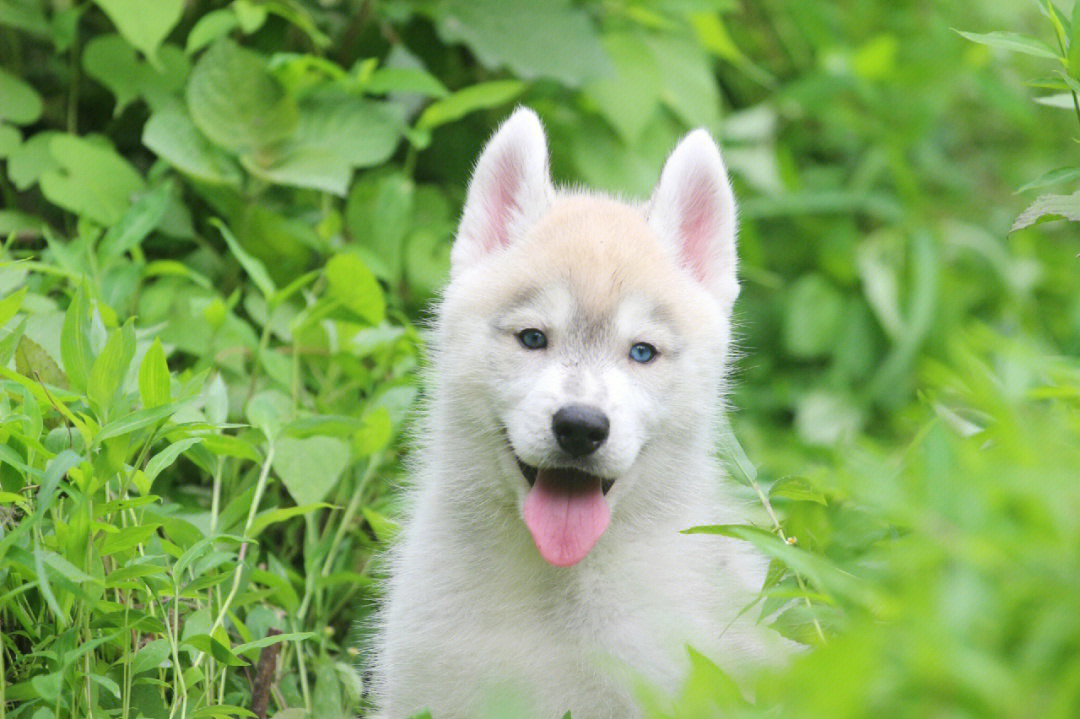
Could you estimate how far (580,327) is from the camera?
2.62 metres

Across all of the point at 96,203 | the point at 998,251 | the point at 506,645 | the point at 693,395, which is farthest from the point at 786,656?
the point at 998,251

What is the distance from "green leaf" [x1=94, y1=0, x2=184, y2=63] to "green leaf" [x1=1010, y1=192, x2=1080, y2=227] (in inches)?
114

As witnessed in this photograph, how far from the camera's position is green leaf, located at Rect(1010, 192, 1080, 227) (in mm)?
2174

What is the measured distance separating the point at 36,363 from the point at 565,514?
4.58 ft

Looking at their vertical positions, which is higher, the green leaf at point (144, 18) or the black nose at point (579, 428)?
the green leaf at point (144, 18)

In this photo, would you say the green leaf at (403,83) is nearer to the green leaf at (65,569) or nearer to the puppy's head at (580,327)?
the puppy's head at (580,327)

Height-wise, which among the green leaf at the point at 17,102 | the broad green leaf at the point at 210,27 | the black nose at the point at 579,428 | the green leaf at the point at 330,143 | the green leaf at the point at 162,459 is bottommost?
the green leaf at the point at 330,143

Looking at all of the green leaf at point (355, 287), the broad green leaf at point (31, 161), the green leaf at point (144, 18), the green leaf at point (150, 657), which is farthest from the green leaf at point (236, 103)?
the green leaf at point (150, 657)

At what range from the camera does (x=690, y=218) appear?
307cm

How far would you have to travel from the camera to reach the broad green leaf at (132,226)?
3393mm

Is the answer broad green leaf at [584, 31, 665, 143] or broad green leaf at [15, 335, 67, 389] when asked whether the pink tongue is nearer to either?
broad green leaf at [15, 335, 67, 389]

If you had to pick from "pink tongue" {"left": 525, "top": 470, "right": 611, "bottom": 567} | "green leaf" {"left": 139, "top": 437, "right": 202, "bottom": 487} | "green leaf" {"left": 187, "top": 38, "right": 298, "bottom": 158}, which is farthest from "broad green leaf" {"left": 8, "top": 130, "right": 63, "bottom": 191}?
"pink tongue" {"left": 525, "top": 470, "right": 611, "bottom": 567}

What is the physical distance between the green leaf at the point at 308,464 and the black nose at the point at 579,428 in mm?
838

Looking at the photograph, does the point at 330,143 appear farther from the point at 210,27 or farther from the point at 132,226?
the point at 132,226
